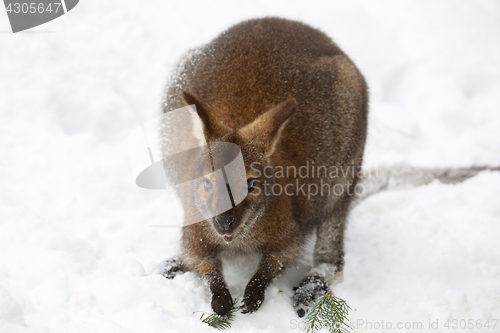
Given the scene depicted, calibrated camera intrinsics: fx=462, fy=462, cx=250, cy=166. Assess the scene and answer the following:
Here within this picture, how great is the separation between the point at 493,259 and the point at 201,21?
18.3 feet

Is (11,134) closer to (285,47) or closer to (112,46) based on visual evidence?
(112,46)

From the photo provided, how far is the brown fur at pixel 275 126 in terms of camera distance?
342 centimetres

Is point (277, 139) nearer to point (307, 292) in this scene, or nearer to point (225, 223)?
point (225, 223)

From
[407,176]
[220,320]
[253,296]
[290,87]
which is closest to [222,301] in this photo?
[220,320]

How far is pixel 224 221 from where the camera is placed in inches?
122

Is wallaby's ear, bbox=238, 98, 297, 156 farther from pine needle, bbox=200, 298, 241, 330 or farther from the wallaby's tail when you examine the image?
the wallaby's tail

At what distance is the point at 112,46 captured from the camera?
6797 mm

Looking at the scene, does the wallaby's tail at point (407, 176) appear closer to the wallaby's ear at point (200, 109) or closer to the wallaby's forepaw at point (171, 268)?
the wallaby's forepaw at point (171, 268)

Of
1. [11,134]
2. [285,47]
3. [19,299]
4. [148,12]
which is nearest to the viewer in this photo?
[19,299]

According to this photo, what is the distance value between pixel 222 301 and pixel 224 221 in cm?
82

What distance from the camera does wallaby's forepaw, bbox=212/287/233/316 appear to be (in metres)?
3.52

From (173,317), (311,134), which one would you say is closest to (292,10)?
(311,134)

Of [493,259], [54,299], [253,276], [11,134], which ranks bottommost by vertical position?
[493,259]

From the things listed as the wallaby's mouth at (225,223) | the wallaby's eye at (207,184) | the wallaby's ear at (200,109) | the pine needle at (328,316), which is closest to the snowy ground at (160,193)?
the pine needle at (328,316)
